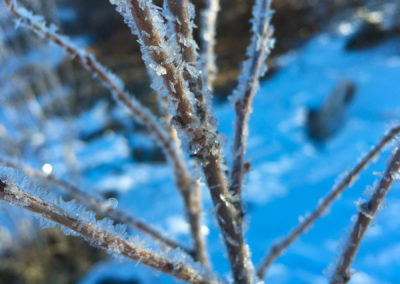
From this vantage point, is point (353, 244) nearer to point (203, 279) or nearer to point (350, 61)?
point (203, 279)

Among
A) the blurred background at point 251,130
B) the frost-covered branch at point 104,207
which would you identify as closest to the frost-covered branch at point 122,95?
the frost-covered branch at point 104,207

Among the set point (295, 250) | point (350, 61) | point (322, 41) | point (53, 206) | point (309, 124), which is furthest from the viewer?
point (322, 41)

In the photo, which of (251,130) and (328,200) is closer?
(328,200)

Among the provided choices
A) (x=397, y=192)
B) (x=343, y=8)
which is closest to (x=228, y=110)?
(x=397, y=192)

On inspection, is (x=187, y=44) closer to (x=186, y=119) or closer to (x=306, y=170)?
(x=186, y=119)

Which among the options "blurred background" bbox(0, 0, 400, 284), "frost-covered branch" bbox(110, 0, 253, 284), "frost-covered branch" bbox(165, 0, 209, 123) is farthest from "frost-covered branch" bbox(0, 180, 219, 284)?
"blurred background" bbox(0, 0, 400, 284)

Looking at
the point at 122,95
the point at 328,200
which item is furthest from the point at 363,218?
the point at 122,95

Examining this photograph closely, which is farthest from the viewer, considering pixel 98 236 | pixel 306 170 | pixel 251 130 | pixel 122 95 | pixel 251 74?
pixel 251 130

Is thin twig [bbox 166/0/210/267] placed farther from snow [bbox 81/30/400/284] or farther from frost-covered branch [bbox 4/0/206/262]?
snow [bbox 81/30/400/284]

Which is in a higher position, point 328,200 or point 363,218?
point 328,200
